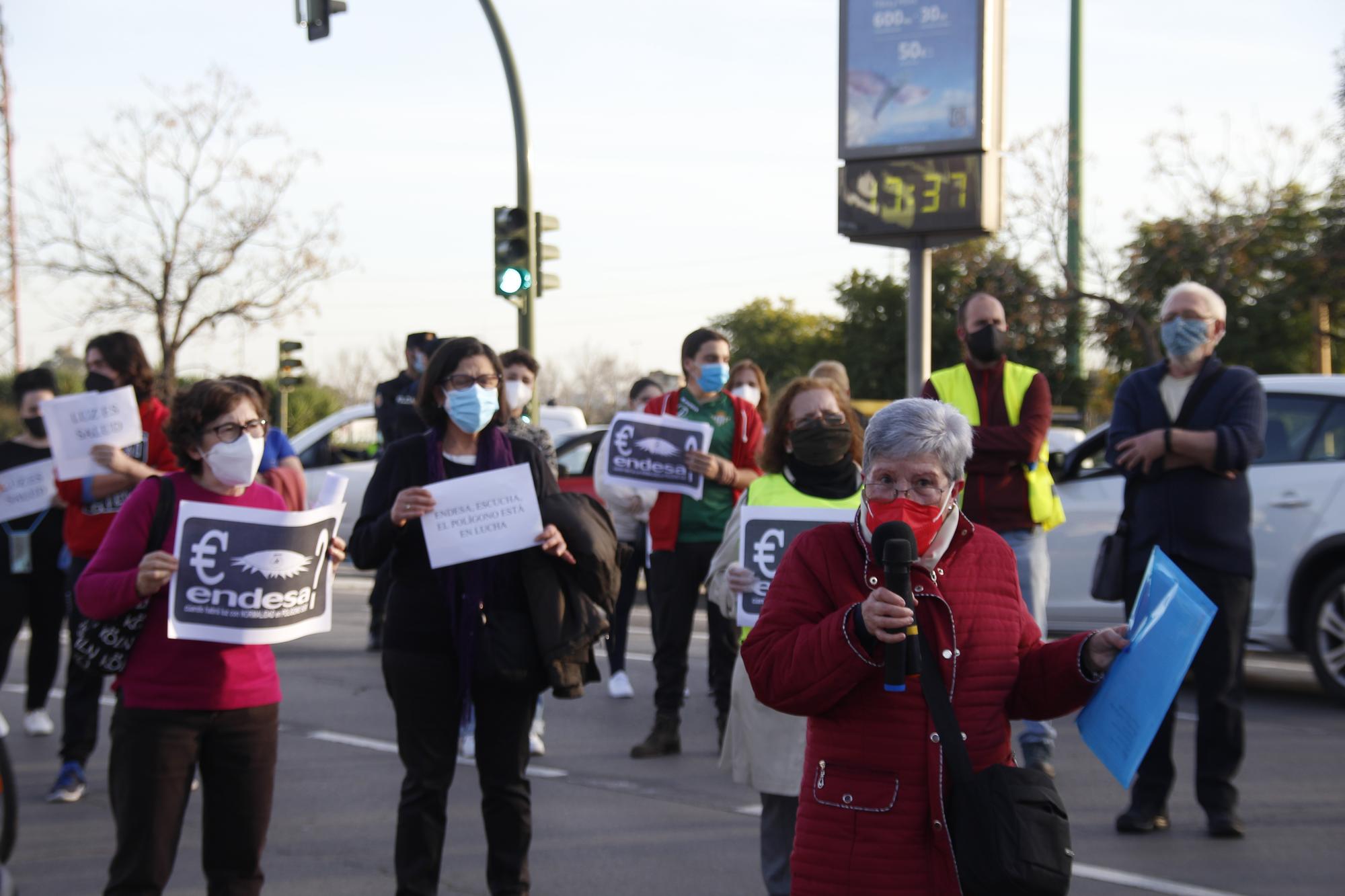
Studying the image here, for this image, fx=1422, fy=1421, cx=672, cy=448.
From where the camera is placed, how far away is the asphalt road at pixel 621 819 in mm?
5504

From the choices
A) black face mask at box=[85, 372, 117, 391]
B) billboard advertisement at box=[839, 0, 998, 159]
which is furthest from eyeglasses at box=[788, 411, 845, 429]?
black face mask at box=[85, 372, 117, 391]

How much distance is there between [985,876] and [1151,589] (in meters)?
0.71

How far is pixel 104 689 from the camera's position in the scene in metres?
10.4

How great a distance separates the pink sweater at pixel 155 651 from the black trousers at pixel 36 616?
3.71 m

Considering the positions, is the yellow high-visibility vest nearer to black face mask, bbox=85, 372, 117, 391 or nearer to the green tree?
black face mask, bbox=85, 372, 117, 391

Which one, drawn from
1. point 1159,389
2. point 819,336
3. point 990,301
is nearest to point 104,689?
point 990,301

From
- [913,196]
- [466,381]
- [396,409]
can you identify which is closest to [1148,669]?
[466,381]

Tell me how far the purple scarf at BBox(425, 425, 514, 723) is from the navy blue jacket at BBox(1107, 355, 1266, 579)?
9.01 feet

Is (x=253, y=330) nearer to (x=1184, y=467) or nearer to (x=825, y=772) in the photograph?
(x=1184, y=467)

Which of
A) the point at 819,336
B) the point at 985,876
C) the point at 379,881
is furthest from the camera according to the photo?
the point at 819,336

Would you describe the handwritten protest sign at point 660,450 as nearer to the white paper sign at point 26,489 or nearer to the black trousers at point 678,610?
the black trousers at point 678,610

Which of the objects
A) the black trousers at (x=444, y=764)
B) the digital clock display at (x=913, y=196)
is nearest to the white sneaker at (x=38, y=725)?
the black trousers at (x=444, y=764)

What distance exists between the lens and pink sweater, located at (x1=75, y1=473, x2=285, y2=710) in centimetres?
411

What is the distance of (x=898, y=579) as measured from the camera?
2672mm
